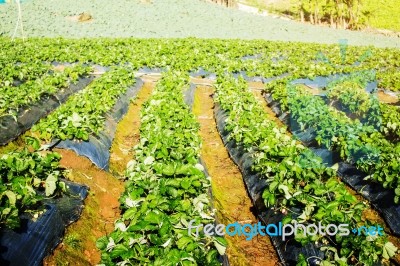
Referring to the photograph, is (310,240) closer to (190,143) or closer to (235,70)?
(190,143)

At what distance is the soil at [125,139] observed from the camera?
24.5 feet

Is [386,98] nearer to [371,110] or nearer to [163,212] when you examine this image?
[371,110]

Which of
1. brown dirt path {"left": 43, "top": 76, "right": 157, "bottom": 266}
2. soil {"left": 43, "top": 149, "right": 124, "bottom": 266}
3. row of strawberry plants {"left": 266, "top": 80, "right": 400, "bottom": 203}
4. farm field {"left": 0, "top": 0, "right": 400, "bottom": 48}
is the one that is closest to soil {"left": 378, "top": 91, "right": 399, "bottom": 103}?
row of strawberry plants {"left": 266, "top": 80, "right": 400, "bottom": 203}

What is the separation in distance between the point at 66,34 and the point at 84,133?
24.0m

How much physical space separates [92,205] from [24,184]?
1635 millimetres

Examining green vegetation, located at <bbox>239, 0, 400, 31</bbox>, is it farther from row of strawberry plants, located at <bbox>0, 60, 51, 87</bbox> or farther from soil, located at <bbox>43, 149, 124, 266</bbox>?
soil, located at <bbox>43, 149, 124, 266</bbox>

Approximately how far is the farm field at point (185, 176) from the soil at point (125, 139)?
4 centimetres

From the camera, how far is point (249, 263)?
197 inches

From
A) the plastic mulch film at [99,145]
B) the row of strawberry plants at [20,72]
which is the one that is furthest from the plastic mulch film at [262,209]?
the row of strawberry plants at [20,72]

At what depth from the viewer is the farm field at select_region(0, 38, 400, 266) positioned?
3.75 meters

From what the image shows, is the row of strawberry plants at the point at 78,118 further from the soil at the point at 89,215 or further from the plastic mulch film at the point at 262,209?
the plastic mulch film at the point at 262,209

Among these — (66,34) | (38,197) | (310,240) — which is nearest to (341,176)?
(310,240)

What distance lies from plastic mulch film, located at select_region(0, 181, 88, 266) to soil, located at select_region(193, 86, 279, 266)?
2570mm

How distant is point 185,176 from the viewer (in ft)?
14.7
